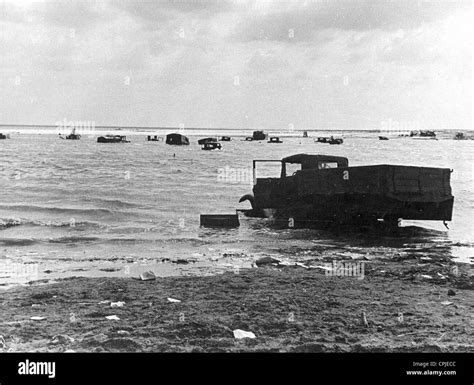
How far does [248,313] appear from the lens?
6.12m

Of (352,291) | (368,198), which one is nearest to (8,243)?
(352,291)

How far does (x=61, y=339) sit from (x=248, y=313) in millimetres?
2285

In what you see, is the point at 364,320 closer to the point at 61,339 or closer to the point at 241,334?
the point at 241,334

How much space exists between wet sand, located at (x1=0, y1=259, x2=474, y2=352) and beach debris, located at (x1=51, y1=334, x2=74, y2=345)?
0.01 metres

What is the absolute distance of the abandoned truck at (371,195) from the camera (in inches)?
590

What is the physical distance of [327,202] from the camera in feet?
53.0

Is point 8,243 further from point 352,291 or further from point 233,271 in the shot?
point 352,291

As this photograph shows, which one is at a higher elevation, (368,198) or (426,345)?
(368,198)

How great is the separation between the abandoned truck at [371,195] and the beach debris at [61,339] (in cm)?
1140

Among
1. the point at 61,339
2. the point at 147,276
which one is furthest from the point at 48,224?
the point at 61,339

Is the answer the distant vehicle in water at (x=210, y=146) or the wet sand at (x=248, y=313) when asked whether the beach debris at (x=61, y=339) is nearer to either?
the wet sand at (x=248, y=313)
